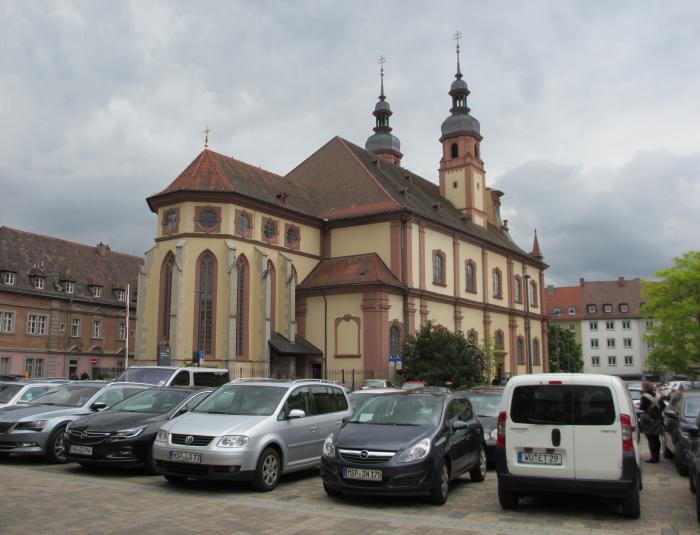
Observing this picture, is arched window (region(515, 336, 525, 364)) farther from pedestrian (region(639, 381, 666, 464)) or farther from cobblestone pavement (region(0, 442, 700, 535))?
cobblestone pavement (region(0, 442, 700, 535))

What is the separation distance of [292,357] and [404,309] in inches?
287

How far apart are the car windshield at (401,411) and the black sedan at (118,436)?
3347 millimetres

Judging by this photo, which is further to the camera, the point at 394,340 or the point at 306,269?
the point at 306,269

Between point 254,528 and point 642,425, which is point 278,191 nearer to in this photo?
point 642,425

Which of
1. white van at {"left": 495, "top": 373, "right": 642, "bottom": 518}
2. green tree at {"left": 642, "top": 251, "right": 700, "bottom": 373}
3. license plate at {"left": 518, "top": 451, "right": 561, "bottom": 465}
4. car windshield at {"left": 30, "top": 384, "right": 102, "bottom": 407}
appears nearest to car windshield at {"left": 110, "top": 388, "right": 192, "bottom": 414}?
car windshield at {"left": 30, "top": 384, "right": 102, "bottom": 407}

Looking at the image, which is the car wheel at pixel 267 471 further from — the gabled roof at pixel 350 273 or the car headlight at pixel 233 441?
the gabled roof at pixel 350 273

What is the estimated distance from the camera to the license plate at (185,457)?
10367 millimetres

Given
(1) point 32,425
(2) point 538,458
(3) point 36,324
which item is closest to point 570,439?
(2) point 538,458

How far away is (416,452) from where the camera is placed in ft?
32.1

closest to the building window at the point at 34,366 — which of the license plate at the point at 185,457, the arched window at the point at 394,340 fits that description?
the arched window at the point at 394,340

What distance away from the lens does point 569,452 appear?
29.3ft

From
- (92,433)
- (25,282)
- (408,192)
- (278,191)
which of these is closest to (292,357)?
(278,191)

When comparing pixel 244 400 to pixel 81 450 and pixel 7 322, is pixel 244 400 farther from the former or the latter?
pixel 7 322

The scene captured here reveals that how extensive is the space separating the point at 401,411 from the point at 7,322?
147ft
